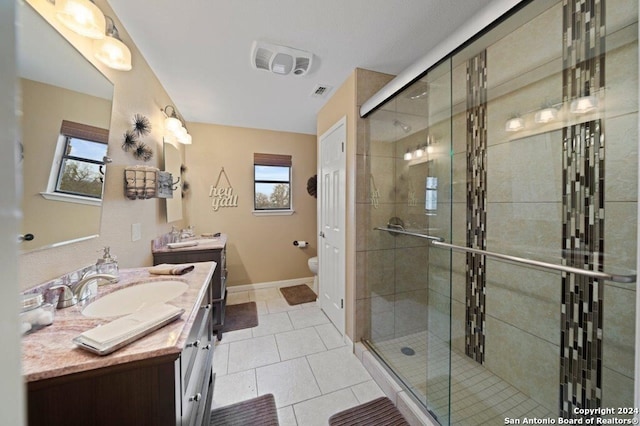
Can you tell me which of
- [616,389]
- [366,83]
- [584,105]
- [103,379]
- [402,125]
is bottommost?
[616,389]

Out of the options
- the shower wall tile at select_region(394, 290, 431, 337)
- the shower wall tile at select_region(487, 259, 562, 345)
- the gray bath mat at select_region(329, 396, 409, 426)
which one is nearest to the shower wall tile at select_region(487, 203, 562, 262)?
the shower wall tile at select_region(487, 259, 562, 345)

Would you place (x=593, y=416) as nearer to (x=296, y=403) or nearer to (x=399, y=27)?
(x=296, y=403)

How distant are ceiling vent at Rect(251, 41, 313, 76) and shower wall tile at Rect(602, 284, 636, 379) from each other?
7.37 feet

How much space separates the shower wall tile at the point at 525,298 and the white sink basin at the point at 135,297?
77.1 inches

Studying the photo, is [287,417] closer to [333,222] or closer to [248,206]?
[333,222]

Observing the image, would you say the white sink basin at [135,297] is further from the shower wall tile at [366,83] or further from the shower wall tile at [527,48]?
the shower wall tile at [527,48]

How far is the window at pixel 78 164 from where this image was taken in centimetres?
97

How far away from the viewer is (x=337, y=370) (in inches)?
69.4

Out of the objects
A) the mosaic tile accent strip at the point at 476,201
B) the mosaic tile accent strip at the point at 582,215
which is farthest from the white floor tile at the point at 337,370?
the mosaic tile accent strip at the point at 582,215

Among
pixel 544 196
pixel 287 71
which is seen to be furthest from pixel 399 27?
pixel 544 196

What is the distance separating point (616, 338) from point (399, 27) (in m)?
2.04

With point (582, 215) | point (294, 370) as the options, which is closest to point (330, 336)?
point (294, 370)

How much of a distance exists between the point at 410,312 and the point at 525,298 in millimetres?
798

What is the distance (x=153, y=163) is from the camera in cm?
202
